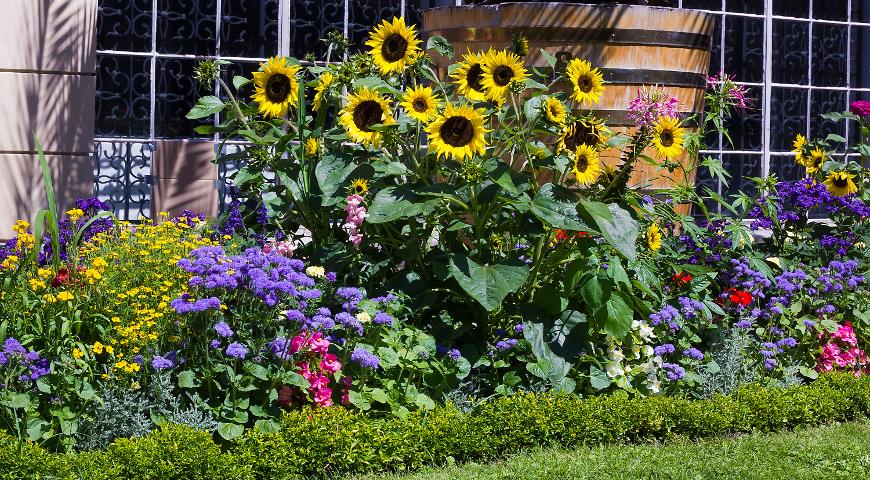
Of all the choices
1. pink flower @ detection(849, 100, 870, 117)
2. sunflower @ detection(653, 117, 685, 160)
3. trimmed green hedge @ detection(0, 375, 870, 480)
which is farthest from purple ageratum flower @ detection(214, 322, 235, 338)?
pink flower @ detection(849, 100, 870, 117)

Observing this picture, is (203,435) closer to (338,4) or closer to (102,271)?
(102,271)

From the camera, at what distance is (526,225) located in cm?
446

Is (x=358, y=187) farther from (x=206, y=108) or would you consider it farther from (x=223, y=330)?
(x=223, y=330)

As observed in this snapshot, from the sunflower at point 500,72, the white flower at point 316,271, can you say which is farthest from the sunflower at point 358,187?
the sunflower at point 500,72

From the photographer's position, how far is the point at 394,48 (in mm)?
4461

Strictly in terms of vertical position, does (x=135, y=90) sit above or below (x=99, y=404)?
above

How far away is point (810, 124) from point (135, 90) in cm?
511

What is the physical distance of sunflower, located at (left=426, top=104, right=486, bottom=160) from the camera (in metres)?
4.11

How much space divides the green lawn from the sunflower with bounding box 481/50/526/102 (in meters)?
1.27

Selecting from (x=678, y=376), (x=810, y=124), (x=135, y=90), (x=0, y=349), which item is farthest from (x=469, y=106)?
(x=810, y=124)

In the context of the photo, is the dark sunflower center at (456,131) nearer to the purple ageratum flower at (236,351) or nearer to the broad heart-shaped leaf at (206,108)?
the purple ageratum flower at (236,351)

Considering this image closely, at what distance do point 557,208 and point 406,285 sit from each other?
2.22 feet

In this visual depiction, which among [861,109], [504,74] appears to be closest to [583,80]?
[504,74]

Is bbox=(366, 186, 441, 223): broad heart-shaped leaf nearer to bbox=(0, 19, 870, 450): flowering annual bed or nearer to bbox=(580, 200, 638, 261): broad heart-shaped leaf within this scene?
bbox=(0, 19, 870, 450): flowering annual bed
